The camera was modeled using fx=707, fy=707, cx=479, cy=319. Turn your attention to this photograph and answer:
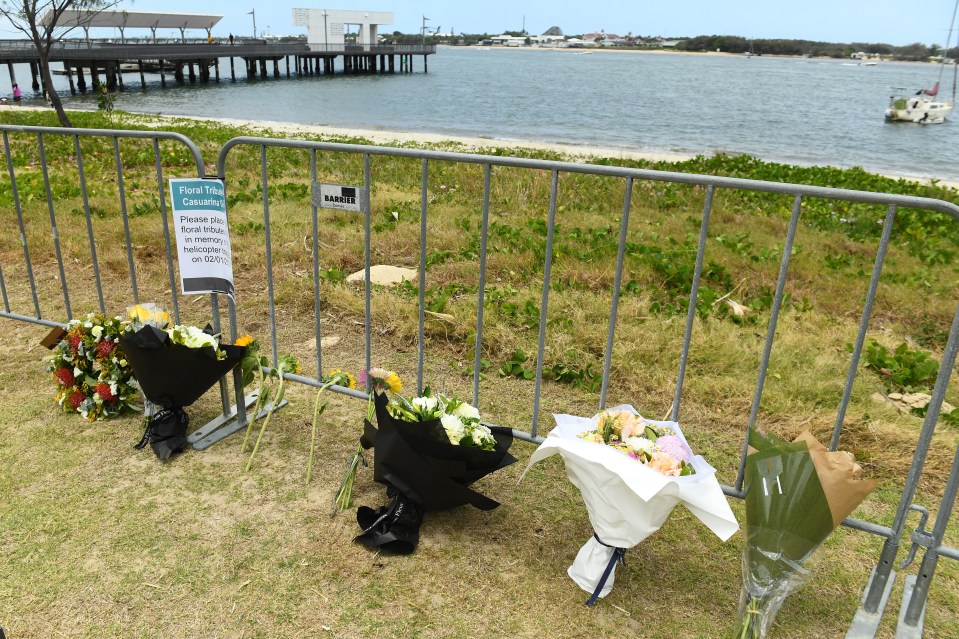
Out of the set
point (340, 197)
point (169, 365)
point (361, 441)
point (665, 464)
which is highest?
point (340, 197)

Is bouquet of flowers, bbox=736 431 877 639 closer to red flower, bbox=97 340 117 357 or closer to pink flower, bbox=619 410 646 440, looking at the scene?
pink flower, bbox=619 410 646 440

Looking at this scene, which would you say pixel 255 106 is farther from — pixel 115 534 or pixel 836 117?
pixel 115 534

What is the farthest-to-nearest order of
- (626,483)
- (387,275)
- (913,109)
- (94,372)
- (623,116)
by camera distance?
(913,109) < (623,116) < (387,275) < (94,372) < (626,483)

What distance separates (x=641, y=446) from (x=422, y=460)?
0.82 metres

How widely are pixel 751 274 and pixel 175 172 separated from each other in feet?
29.0

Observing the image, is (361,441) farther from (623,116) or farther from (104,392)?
(623,116)

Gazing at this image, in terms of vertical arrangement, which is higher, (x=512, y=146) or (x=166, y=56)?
(x=166, y=56)

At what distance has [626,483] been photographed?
2287mm

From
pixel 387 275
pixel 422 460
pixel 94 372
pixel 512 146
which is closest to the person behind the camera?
pixel 422 460

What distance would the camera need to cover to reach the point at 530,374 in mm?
4324

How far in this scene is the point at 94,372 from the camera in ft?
12.2

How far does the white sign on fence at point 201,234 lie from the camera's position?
3.21 m

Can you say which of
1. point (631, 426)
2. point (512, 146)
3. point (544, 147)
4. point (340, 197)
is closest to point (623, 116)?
point (544, 147)

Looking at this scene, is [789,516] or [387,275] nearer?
[789,516]
